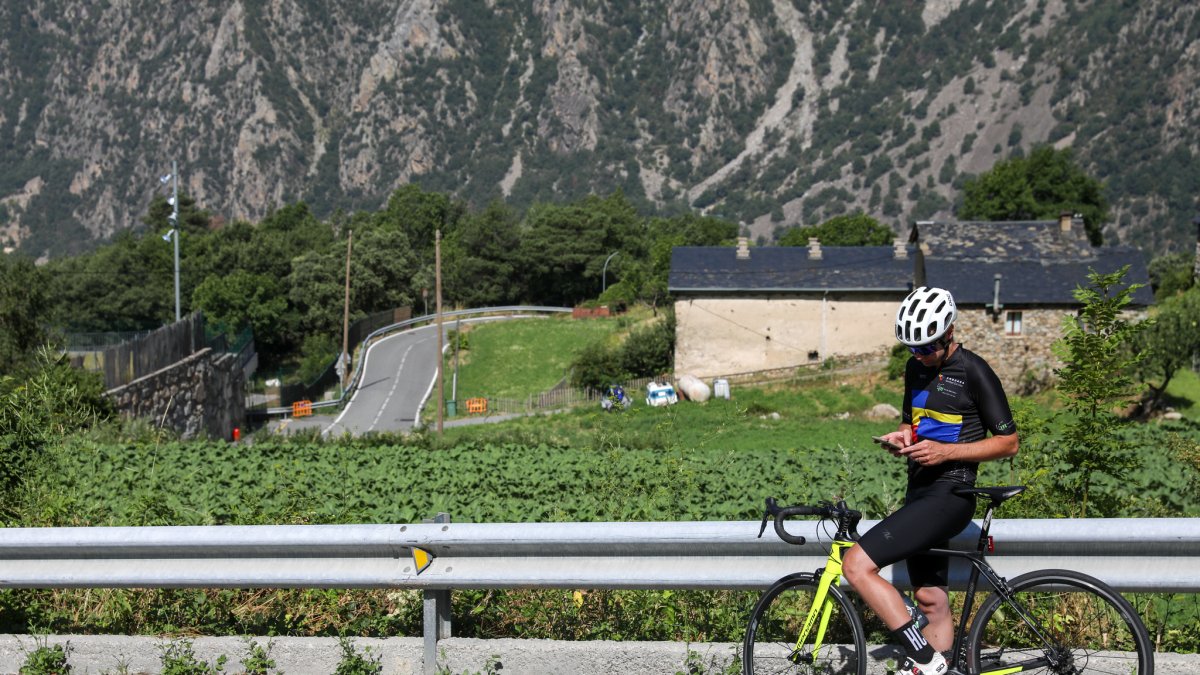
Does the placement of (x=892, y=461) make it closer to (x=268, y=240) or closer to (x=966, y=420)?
(x=966, y=420)

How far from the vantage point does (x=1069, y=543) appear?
4.62 metres

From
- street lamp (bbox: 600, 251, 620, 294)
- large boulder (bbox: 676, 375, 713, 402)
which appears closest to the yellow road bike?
large boulder (bbox: 676, 375, 713, 402)

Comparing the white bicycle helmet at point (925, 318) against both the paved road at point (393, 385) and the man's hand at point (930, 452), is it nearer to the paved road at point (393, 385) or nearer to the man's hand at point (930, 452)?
the man's hand at point (930, 452)

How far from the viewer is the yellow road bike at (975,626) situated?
439 centimetres

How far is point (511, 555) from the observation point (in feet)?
16.8

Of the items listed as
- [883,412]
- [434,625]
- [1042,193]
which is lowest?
[883,412]

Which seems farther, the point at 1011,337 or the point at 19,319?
the point at 1011,337

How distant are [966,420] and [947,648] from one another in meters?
1.04

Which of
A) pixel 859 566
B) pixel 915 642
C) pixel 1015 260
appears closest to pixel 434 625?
pixel 859 566

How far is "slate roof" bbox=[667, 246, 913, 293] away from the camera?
5256 centimetres

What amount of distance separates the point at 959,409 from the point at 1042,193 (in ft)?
280

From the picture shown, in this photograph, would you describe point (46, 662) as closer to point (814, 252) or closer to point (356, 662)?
point (356, 662)

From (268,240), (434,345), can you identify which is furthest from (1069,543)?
(268,240)

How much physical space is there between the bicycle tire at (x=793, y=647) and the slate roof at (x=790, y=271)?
4743cm
